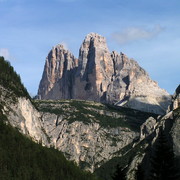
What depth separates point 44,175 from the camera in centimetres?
19588

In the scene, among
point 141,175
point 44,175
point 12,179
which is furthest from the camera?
point 44,175

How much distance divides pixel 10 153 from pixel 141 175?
258 feet

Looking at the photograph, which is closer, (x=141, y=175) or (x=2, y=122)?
(x=141, y=175)

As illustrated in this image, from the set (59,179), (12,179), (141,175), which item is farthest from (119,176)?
(59,179)

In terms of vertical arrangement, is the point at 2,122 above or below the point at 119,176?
above

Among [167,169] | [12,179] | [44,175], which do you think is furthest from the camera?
[44,175]

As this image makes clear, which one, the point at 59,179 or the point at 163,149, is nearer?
the point at 163,149

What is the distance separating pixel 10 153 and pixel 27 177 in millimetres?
15237

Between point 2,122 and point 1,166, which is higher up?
point 2,122

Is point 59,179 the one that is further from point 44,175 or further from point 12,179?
point 12,179

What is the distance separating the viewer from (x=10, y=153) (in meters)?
198

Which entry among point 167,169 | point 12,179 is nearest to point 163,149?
point 167,169

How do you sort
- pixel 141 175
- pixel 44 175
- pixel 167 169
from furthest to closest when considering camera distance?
pixel 44 175 < pixel 141 175 < pixel 167 169

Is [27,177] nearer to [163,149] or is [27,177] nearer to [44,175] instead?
[44,175]
